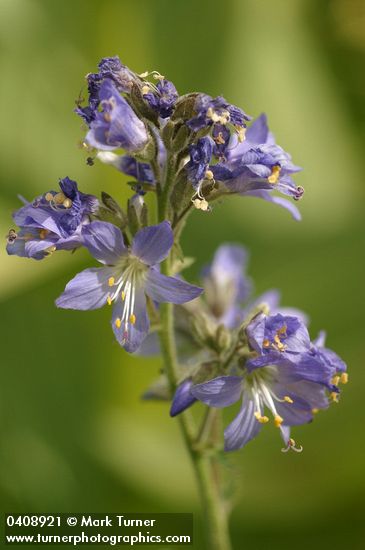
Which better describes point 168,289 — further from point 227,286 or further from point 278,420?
point 227,286

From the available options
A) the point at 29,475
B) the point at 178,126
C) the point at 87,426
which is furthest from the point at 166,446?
the point at 178,126

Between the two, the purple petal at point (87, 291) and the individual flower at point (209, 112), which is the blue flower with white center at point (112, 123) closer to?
the individual flower at point (209, 112)

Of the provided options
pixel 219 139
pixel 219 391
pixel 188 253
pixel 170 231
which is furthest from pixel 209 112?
pixel 188 253

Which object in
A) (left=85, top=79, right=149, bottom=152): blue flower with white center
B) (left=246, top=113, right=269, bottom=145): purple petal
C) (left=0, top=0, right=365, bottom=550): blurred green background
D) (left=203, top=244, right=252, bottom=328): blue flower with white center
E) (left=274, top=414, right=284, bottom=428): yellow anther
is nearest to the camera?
(left=85, top=79, right=149, bottom=152): blue flower with white center

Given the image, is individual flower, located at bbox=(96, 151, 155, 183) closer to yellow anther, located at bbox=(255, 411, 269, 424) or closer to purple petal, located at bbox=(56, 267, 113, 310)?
purple petal, located at bbox=(56, 267, 113, 310)

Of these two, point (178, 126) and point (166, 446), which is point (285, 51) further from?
point (178, 126)

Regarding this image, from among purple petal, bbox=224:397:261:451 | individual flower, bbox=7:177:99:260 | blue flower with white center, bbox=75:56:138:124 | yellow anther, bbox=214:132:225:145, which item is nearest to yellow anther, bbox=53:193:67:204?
individual flower, bbox=7:177:99:260

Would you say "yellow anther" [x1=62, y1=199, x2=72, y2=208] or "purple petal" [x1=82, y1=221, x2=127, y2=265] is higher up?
"yellow anther" [x1=62, y1=199, x2=72, y2=208]
